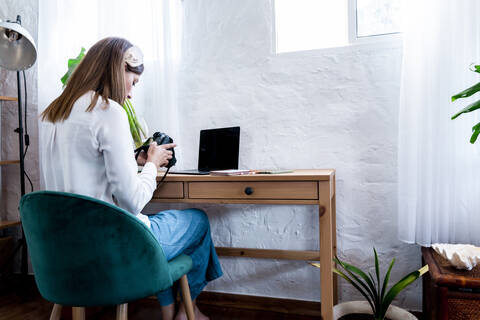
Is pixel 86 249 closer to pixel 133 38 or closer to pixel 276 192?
pixel 276 192

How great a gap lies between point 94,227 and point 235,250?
43.9 inches

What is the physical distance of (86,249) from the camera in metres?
0.92

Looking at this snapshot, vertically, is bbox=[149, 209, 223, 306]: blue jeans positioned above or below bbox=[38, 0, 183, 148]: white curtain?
below

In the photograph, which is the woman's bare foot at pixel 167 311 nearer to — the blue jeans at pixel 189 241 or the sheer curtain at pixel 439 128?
the blue jeans at pixel 189 241

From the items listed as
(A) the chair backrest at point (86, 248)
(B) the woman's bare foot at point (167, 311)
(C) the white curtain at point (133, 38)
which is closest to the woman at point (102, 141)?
(A) the chair backrest at point (86, 248)

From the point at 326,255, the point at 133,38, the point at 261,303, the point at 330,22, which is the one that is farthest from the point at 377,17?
the point at 261,303

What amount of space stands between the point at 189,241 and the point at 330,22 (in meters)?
1.41

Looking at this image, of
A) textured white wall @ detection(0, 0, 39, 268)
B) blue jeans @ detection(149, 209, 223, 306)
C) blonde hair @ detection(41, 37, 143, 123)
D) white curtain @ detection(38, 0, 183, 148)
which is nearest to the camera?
blonde hair @ detection(41, 37, 143, 123)

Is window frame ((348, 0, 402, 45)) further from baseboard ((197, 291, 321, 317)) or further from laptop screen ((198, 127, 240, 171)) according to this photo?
baseboard ((197, 291, 321, 317))

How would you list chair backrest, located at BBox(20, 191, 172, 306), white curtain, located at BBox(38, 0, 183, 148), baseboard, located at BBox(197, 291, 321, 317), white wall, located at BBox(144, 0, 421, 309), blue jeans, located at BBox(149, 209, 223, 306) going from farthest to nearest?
white curtain, located at BBox(38, 0, 183, 148)
baseboard, located at BBox(197, 291, 321, 317)
white wall, located at BBox(144, 0, 421, 309)
blue jeans, located at BBox(149, 209, 223, 306)
chair backrest, located at BBox(20, 191, 172, 306)

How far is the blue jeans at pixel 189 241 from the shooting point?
128 cm

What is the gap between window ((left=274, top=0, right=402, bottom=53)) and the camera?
1.78 metres

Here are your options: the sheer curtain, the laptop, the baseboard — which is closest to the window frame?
the sheer curtain

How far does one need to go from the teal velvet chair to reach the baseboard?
108 centimetres
